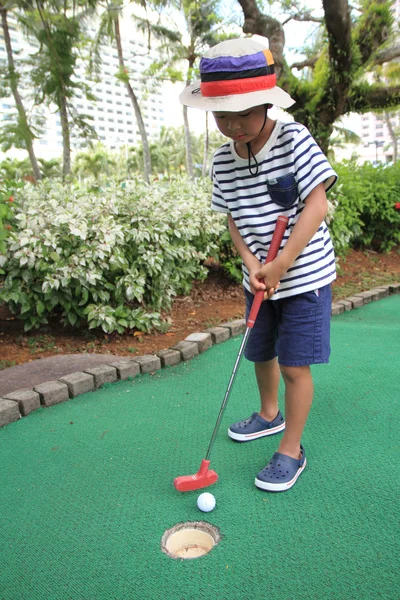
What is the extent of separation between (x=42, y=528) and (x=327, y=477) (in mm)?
1094

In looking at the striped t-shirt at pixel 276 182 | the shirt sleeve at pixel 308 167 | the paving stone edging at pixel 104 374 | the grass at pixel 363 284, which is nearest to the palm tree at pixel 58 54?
the grass at pixel 363 284

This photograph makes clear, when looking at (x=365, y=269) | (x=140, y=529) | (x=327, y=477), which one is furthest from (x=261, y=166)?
(x=365, y=269)

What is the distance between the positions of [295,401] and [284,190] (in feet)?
2.68

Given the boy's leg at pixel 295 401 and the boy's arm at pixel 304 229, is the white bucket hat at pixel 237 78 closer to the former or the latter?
the boy's arm at pixel 304 229

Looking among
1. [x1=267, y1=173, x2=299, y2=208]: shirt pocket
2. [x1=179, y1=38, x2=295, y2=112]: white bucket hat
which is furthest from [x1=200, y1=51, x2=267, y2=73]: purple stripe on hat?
[x1=267, y1=173, x2=299, y2=208]: shirt pocket

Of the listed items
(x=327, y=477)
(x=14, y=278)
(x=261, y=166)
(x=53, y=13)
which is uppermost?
(x=53, y=13)

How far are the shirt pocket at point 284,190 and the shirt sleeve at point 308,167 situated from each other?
27 millimetres

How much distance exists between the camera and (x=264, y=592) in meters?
1.41

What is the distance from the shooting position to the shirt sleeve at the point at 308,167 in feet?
5.76

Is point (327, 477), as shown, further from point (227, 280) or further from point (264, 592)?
point (227, 280)

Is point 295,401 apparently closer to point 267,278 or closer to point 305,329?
point 305,329

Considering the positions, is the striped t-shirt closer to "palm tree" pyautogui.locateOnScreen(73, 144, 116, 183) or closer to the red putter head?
the red putter head

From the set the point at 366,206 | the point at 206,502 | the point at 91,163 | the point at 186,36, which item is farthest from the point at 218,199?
the point at 91,163

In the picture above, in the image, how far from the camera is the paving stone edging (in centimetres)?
271
